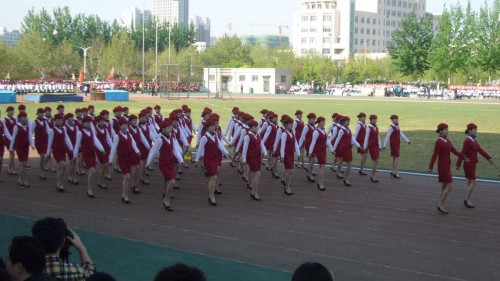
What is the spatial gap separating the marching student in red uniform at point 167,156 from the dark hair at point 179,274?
10.4 meters

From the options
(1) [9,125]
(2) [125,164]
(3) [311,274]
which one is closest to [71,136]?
(1) [9,125]

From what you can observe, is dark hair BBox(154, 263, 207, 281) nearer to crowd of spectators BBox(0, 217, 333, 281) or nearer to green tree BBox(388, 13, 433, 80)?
crowd of spectators BBox(0, 217, 333, 281)

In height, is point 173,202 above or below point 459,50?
below

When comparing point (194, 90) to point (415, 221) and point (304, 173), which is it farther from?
point (415, 221)

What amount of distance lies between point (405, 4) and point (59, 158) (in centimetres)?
17743

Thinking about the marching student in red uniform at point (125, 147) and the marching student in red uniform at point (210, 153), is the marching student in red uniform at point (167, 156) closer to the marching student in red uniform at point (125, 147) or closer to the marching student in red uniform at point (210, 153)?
the marching student in red uniform at point (210, 153)

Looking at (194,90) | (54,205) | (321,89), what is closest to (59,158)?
(54,205)

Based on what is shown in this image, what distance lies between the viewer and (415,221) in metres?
13.4

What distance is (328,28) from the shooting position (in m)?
171

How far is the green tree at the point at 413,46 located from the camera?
8856 centimetres

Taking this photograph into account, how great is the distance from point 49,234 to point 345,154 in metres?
13.4

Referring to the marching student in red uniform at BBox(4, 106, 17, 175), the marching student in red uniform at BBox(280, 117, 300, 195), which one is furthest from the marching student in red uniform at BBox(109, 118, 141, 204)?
the marching student in red uniform at BBox(4, 106, 17, 175)

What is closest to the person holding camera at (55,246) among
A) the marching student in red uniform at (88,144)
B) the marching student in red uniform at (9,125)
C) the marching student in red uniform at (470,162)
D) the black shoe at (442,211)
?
the black shoe at (442,211)

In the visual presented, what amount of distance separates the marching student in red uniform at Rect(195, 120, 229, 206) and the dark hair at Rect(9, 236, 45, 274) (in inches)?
388
